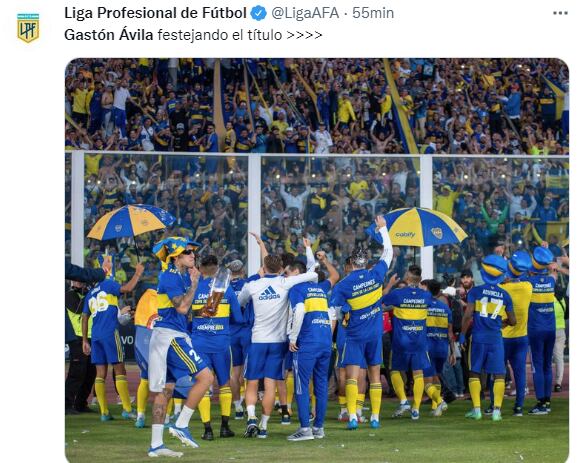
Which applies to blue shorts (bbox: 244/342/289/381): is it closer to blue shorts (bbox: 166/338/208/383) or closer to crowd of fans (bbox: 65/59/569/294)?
blue shorts (bbox: 166/338/208/383)

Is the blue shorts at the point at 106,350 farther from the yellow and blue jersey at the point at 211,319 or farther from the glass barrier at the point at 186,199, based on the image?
the glass barrier at the point at 186,199

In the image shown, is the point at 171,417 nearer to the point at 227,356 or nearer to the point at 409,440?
the point at 227,356

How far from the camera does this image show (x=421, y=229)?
13.2 metres

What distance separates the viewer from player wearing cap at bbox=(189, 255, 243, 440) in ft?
33.7

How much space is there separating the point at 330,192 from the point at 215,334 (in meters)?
6.75

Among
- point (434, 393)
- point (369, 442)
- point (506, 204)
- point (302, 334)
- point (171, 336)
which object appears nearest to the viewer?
point (171, 336)

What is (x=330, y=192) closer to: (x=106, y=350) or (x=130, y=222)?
(x=130, y=222)

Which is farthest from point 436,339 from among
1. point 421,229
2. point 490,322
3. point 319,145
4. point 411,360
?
point 319,145

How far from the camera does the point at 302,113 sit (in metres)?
20.2

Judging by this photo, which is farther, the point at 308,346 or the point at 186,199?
the point at 186,199

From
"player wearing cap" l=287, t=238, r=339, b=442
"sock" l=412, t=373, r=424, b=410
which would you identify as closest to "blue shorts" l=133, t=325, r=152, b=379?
"player wearing cap" l=287, t=238, r=339, b=442

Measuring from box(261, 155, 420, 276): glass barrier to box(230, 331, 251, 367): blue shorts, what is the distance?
4.86 m

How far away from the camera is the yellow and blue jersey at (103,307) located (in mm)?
11445
